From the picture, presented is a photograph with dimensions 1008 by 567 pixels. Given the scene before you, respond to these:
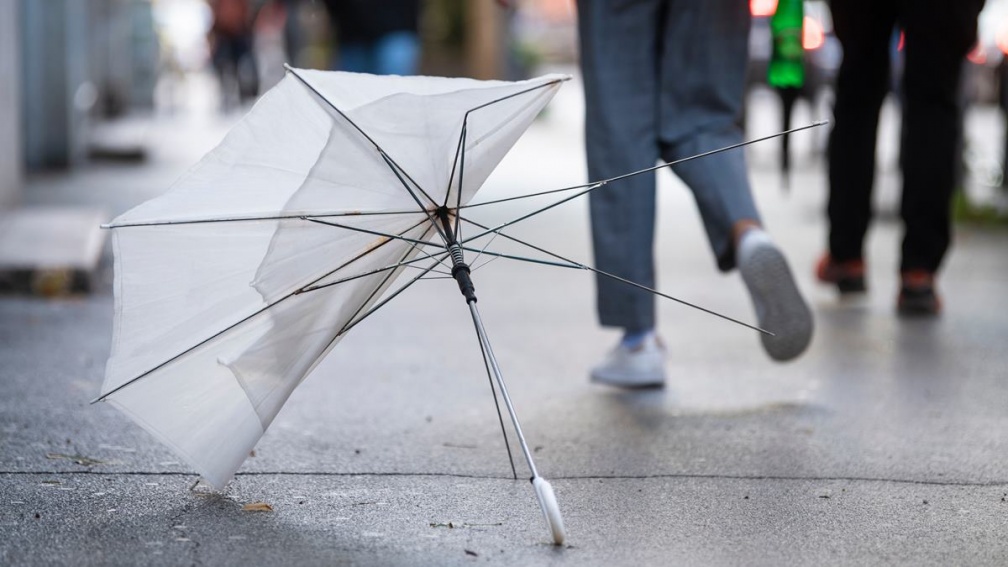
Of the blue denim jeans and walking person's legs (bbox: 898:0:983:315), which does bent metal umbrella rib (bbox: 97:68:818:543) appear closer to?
the blue denim jeans

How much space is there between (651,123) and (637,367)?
2.17 ft

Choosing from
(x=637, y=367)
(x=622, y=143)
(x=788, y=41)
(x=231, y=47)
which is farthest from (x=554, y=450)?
(x=231, y=47)

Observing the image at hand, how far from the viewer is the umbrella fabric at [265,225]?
2.65 metres

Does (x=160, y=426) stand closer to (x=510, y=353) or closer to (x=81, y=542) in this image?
(x=81, y=542)

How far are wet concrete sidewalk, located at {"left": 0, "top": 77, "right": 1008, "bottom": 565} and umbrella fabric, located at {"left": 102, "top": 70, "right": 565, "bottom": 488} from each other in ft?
0.77

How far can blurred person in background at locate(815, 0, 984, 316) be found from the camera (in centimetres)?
471

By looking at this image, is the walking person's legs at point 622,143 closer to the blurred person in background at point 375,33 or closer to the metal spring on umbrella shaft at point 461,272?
the metal spring on umbrella shaft at point 461,272

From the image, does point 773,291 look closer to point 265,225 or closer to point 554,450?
point 554,450

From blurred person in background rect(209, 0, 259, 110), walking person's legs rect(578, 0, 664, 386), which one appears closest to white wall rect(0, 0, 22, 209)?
walking person's legs rect(578, 0, 664, 386)

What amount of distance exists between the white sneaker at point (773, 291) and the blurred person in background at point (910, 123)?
1392 millimetres

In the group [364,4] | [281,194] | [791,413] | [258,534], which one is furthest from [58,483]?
[364,4]

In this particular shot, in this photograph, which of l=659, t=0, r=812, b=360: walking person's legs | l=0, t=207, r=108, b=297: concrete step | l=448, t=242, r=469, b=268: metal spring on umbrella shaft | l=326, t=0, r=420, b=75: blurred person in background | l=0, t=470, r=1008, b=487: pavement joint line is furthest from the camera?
l=326, t=0, r=420, b=75: blurred person in background

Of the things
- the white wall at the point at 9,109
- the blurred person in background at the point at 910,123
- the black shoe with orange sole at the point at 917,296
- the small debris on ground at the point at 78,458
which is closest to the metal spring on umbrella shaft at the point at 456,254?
the small debris on ground at the point at 78,458

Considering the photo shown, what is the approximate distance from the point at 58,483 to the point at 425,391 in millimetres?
1240
